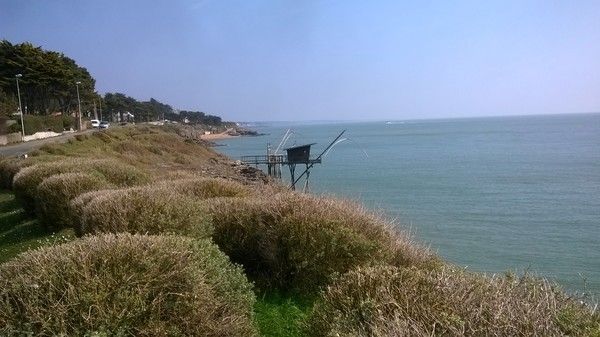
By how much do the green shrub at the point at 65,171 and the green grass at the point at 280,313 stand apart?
7142mm

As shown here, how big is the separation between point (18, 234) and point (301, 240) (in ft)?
27.3

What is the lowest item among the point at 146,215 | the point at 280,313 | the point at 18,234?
the point at 18,234

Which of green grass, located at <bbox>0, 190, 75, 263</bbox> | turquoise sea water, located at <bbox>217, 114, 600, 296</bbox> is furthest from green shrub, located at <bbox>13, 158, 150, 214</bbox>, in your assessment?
turquoise sea water, located at <bbox>217, 114, 600, 296</bbox>

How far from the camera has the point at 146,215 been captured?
7344 millimetres

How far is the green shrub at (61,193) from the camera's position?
11.9 metres

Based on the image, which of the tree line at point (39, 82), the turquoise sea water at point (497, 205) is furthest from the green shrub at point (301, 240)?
the tree line at point (39, 82)

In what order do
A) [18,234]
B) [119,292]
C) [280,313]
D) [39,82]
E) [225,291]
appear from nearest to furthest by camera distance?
[119,292]
[225,291]
[280,313]
[18,234]
[39,82]

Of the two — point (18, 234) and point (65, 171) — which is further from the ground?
point (65, 171)

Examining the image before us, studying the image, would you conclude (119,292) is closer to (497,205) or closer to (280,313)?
(280,313)

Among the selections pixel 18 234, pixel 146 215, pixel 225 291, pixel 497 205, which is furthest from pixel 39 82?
pixel 225 291

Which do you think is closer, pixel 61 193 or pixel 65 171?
pixel 61 193

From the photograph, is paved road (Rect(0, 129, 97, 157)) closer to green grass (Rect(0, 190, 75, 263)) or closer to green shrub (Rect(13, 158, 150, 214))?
green grass (Rect(0, 190, 75, 263))

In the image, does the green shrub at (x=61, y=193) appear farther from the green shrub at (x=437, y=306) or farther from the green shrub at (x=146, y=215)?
the green shrub at (x=437, y=306)

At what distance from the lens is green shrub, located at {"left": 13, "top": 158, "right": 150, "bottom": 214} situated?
13898 mm
